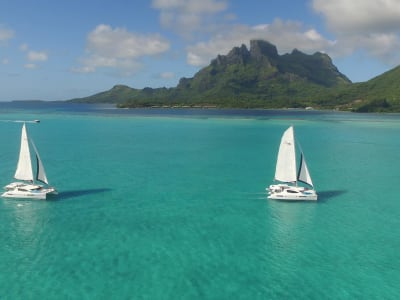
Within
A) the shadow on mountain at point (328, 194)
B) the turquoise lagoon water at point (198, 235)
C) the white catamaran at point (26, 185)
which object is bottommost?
the turquoise lagoon water at point (198, 235)

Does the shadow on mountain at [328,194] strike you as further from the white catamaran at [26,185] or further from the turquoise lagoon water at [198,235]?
the white catamaran at [26,185]

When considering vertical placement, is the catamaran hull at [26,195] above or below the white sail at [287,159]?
below

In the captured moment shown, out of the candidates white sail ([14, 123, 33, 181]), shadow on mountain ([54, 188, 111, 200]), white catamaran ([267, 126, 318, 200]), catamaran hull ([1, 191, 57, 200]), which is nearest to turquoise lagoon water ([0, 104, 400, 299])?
shadow on mountain ([54, 188, 111, 200])

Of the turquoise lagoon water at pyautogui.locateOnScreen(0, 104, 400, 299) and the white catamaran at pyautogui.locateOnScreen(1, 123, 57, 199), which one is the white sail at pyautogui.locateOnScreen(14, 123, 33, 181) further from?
the turquoise lagoon water at pyautogui.locateOnScreen(0, 104, 400, 299)

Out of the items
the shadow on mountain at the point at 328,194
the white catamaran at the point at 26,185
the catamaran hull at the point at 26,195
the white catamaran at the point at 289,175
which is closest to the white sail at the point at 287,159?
the white catamaran at the point at 289,175

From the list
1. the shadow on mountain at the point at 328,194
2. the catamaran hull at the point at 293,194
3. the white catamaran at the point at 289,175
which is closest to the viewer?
the catamaran hull at the point at 293,194

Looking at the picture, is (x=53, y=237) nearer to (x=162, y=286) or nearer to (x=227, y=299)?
(x=162, y=286)

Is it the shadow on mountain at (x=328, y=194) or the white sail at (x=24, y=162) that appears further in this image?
the shadow on mountain at (x=328, y=194)
